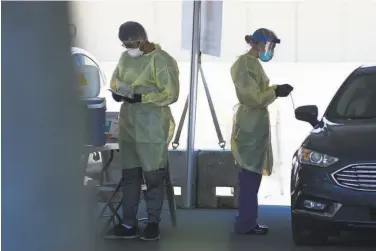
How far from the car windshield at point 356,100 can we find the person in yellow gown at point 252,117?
19.0 inches

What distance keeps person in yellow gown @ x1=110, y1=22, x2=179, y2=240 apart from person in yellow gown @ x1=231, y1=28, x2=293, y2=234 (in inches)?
28.3

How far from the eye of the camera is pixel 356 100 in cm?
828

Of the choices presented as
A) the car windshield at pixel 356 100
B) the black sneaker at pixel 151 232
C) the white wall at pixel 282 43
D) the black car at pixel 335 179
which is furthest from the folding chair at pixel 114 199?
the white wall at pixel 282 43

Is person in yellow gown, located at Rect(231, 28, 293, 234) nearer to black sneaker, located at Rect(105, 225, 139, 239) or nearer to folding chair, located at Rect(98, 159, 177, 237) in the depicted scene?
folding chair, located at Rect(98, 159, 177, 237)

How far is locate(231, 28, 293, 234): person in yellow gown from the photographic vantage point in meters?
8.27

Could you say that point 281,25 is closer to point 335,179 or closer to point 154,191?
point 154,191

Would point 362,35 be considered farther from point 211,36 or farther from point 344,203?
point 344,203

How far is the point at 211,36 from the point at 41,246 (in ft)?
19.2

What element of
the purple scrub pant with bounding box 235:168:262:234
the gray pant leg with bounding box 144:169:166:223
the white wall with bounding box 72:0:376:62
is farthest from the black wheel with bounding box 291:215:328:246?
the white wall with bounding box 72:0:376:62

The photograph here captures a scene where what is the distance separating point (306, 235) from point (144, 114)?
182 cm

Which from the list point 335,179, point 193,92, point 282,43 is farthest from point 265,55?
point 282,43

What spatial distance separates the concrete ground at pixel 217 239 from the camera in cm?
802

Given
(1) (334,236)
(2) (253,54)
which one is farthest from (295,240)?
(2) (253,54)

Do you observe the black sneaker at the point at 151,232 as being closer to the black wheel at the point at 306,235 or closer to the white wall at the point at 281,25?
the black wheel at the point at 306,235
